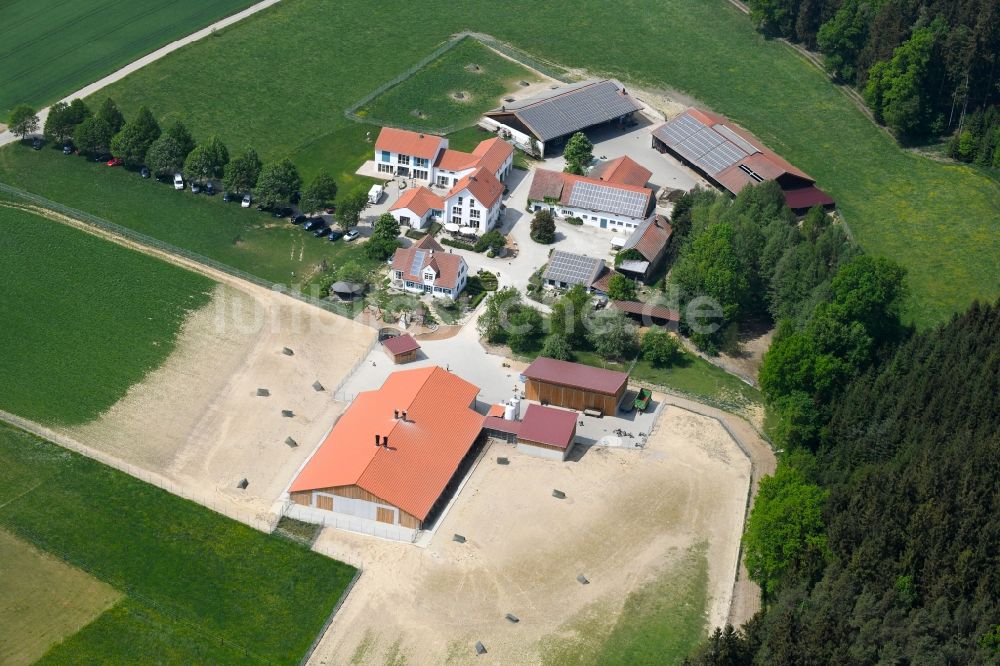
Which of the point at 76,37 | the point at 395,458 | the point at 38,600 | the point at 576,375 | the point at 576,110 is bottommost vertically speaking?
the point at 38,600

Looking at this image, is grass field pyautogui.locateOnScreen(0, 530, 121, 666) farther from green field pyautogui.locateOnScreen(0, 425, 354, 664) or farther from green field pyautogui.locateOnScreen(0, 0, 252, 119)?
green field pyautogui.locateOnScreen(0, 0, 252, 119)

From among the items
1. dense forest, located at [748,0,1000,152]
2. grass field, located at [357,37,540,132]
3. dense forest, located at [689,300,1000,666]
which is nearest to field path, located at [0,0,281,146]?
grass field, located at [357,37,540,132]

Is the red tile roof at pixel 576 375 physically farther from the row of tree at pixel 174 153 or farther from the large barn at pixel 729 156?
the large barn at pixel 729 156

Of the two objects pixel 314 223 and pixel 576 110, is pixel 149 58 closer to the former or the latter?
pixel 314 223

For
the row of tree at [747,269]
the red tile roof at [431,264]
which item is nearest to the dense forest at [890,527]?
the row of tree at [747,269]

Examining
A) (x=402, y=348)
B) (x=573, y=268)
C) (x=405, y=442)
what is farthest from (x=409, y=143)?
(x=405, y=442)

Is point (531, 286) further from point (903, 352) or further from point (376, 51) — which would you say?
point (376, 51)
